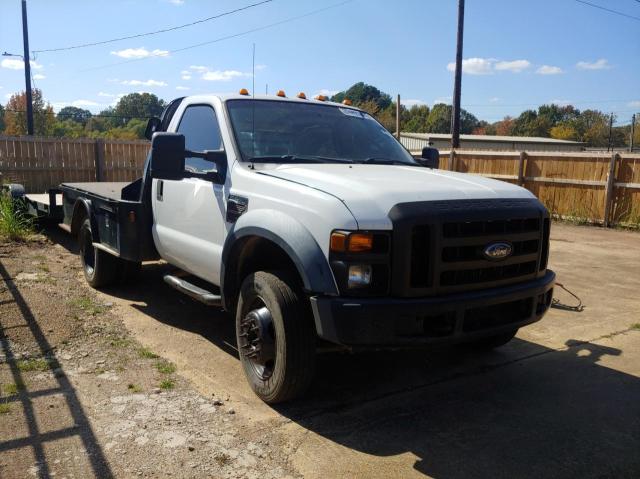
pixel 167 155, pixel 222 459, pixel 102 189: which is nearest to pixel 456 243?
pixel 222 459

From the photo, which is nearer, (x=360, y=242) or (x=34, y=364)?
(x=360, y=242)

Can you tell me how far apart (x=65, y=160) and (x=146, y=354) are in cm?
1349

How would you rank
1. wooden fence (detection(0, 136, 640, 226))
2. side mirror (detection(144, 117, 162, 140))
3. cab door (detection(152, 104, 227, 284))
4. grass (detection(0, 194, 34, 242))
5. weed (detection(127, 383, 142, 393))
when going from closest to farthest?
weed (detection(127, 383, 142, 393)) < cab door (detection(152, 104, 227, 284)) < side mirror (detection(144, 117, 162, 140)) < grass (detection(0, 194, 34, 242)) < wooden fence (detection(0, 136, 640, 226))

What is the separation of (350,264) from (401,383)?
147 cm

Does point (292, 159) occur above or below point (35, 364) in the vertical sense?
above

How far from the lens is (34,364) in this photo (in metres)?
4.24

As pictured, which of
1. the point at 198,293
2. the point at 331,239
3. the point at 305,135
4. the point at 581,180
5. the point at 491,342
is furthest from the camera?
the point at 581,180

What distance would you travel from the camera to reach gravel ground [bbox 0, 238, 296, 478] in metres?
2.95

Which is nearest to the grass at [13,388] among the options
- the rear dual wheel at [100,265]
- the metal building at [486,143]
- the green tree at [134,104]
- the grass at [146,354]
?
the grass at [146,354]

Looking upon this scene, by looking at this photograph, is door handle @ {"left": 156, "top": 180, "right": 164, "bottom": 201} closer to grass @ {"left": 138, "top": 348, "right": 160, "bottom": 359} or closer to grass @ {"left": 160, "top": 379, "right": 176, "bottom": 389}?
grass @ {"left": 138, "top": 348, "right": 160, "bottom": 359}

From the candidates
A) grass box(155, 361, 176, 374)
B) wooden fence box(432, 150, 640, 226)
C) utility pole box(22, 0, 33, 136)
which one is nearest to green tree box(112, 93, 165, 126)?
utility pole box(22, 0, 33, 136)

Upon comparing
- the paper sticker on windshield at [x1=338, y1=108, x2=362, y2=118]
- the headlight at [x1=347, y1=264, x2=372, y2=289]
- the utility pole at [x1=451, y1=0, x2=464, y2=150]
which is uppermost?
the utility pole at [x1=451, y1=0, x2=464, y2=150]

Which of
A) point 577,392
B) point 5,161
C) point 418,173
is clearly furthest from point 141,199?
point 5,161

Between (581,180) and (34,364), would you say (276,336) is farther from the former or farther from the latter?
(581,180)
